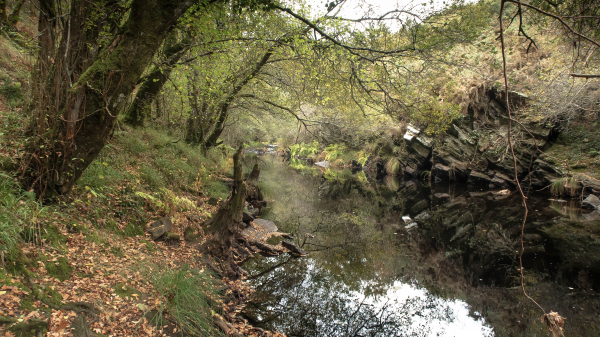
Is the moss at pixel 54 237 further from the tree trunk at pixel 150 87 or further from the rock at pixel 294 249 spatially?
the rock at pixel 294 249

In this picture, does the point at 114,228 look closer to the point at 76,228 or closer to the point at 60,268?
the point at 76,228

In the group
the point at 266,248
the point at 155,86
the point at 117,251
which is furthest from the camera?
the point at 155,86

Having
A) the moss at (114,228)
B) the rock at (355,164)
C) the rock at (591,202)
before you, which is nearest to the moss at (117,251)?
the moss at (114,228)

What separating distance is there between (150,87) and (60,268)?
22.8 ft

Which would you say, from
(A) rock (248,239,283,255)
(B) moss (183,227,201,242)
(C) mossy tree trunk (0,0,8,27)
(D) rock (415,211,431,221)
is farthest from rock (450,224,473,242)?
(C) mossy tree trunk (0,0,8,27)

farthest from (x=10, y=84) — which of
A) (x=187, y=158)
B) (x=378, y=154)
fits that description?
(x=378, y=154)

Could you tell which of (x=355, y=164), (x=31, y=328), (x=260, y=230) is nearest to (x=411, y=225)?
(x=260, y=230)

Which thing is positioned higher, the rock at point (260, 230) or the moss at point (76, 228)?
the moss at point (76, 228)

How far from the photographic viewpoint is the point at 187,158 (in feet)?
35.9

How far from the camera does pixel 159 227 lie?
5.77 metres

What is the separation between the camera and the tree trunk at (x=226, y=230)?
629cm

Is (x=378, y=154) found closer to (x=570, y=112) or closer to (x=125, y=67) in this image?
(x=570, y=112)

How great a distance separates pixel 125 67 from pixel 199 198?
5698 mm

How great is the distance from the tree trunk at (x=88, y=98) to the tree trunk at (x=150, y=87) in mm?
3859
